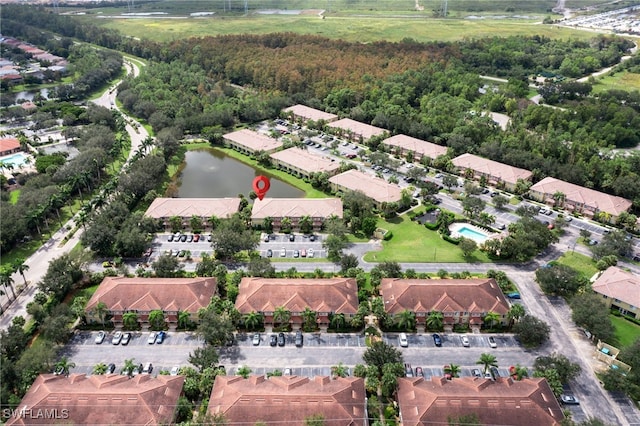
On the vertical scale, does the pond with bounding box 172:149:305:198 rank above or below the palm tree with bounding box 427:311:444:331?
above

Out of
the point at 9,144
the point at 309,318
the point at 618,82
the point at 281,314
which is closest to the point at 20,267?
the point at 281,314

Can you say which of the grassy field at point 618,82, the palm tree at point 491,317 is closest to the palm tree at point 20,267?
the palm tree at point 491,317

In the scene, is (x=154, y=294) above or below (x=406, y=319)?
above

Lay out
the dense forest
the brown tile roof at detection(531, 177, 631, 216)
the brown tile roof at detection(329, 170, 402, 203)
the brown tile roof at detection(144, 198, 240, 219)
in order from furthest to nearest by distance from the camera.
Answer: the dense forest, the brown tile roof at detection(329, 170, 402, 203), the brown tile roof at detection(531, 177, 631, 216), the brown tile roof at detection(144, 198, 240, 219)

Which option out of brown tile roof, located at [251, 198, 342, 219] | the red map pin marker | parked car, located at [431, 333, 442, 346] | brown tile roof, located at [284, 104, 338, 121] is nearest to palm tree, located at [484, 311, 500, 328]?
parked car, located at [431, 333, 442, 346]

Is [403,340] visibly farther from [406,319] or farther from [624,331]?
[624,331]

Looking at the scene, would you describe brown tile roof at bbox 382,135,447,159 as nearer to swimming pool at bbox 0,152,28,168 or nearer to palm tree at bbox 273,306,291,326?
palm tree at bbox 273,306,291,326
